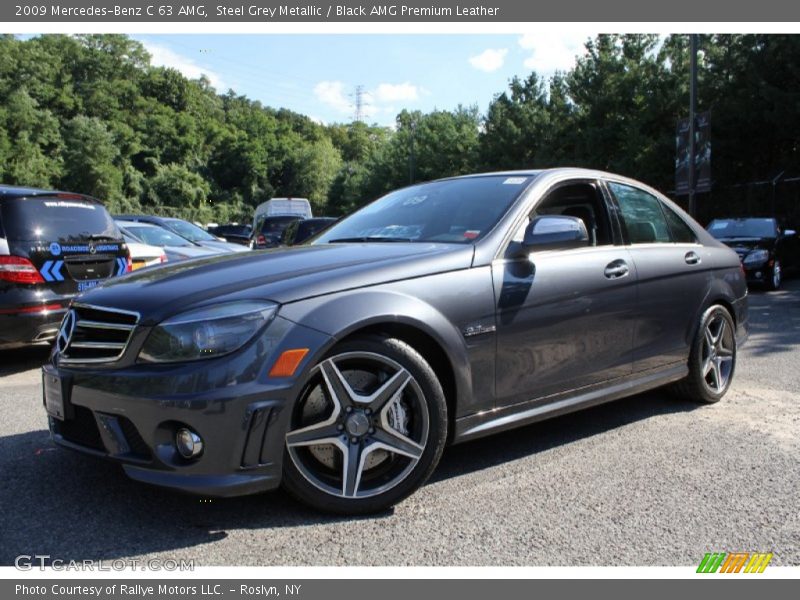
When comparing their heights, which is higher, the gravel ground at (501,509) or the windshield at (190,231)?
the windshield at (190,231)

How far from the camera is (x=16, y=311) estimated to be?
604 cm

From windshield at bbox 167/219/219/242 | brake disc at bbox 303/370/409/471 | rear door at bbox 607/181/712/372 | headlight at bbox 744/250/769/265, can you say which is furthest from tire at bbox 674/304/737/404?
windshield at bbox 167/219/219/242

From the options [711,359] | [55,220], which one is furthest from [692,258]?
[55,220]

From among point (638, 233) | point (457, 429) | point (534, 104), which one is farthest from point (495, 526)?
point (534, 104)

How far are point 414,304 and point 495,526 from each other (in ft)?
3.26

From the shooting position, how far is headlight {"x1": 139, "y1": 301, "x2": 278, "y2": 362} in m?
2.69

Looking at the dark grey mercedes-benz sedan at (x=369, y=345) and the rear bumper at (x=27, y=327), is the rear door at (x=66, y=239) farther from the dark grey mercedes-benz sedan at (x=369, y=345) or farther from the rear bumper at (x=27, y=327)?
the dark grey mercedes-benz sedan at (x=369, y=345)

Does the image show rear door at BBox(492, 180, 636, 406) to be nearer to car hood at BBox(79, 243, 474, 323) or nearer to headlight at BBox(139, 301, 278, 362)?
car hood at BBox(79, 243, 474, 323)

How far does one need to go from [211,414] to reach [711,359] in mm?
3616

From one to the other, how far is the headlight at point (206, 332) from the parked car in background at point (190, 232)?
10.2m

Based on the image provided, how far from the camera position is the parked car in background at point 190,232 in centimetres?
1305

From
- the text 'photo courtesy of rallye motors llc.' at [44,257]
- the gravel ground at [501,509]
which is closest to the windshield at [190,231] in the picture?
the text 'photo courtesy of rallye motors llc.' at [44,257]

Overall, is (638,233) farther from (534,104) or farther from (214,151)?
(214,151)

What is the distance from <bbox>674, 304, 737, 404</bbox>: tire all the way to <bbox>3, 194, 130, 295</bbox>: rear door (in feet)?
16.8
